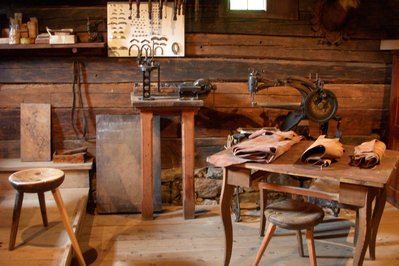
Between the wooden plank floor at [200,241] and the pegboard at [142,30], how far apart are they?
1.48m

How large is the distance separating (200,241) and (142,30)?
75.2 inches

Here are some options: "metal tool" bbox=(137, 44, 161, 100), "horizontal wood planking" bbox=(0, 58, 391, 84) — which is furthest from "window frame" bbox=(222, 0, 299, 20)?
"metal tool" bbox=(137, 44, 161, 100)

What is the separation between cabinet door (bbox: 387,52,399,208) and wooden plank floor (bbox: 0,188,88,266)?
2.82 meters

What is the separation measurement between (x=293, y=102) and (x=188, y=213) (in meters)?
1.48

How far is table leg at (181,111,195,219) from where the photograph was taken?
3.66m

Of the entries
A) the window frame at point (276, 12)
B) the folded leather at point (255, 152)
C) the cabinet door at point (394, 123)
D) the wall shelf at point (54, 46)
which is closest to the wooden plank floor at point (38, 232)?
the folded leather at point (255, 152)

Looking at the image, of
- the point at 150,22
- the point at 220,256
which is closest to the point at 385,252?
the point at 220,256

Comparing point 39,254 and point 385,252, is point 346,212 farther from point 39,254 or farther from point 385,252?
point 39,254

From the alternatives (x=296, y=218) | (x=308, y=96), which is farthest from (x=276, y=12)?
(x=296, y=218)

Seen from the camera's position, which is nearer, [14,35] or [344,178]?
[344,178]

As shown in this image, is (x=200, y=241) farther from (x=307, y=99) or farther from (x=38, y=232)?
(x=307, y=99)

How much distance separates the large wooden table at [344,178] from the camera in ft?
7.35

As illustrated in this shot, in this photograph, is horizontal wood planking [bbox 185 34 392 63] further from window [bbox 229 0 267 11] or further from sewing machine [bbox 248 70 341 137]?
sewing machine [bbox 248 70 341 137]

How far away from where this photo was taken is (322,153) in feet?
8.09
